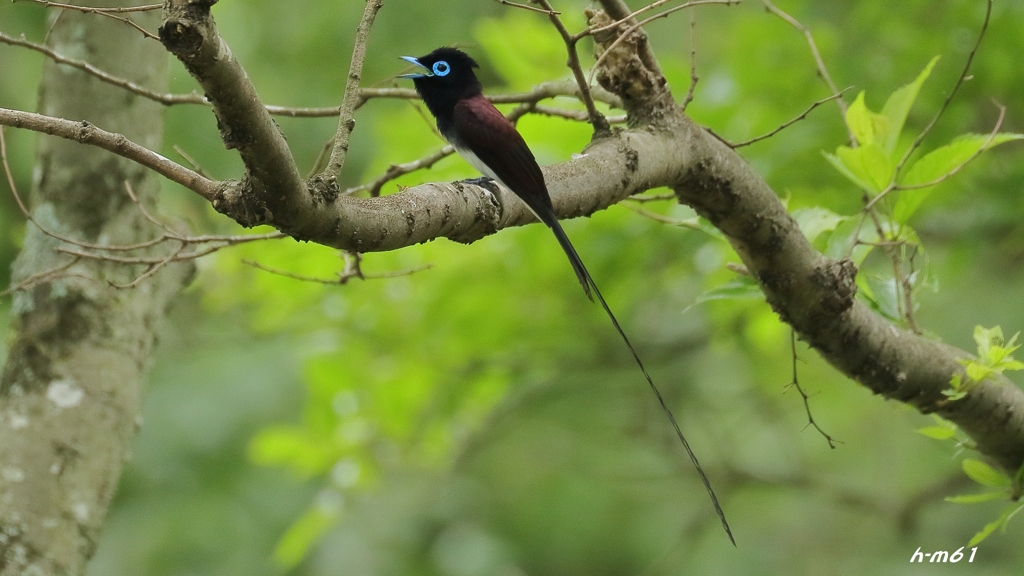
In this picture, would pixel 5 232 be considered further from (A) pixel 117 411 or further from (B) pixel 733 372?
(B) pixel 733 372

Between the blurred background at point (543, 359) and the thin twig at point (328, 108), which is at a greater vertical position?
the blurred background at point (543, 359)

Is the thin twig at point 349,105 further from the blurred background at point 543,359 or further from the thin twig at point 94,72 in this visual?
the blurred background at point 543,359

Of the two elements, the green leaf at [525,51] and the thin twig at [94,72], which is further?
the green leaf at [525,51]

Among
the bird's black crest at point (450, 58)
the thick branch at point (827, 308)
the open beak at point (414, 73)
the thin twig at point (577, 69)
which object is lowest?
the thick branch at point (827, 308)

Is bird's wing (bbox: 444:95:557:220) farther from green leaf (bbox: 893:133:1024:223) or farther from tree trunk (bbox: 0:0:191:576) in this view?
tree trunk (bbox: 0:0:191:576)

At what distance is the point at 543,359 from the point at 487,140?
204cm

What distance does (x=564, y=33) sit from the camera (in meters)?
1.93

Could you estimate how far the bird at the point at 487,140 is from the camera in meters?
1.87

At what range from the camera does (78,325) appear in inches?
105

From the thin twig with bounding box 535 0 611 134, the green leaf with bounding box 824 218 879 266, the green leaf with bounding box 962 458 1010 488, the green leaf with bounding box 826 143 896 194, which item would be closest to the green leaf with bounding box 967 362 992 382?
the green leaf with bounding box 962 458 1010 488

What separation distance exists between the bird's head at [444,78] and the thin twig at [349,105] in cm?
97

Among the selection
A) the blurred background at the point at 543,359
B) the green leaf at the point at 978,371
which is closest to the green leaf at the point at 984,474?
the green leaf at the point at 978,371

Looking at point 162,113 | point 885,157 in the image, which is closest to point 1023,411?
point 885,157

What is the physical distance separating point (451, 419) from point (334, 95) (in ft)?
9.42
